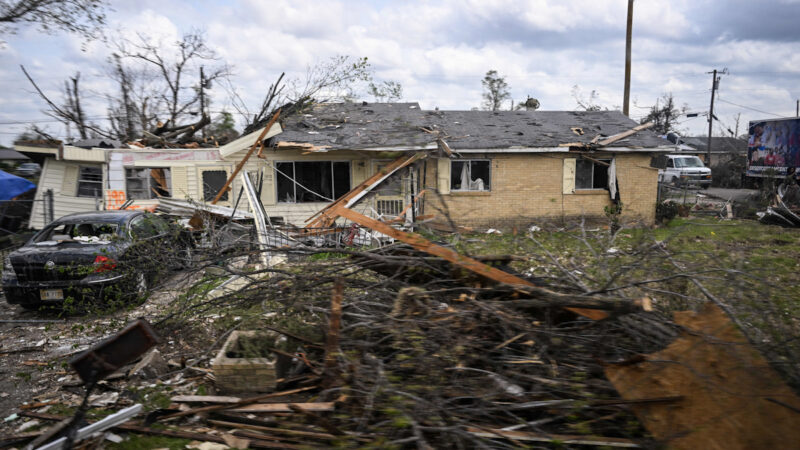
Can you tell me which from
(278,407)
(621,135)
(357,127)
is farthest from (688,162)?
(278,407)

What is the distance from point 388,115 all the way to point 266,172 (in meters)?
4.53

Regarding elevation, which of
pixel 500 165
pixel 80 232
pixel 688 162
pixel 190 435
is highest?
pixel 688 162

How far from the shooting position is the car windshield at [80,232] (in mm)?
7355

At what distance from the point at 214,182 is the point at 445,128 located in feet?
23.3

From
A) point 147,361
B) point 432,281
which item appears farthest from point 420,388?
point 147,361

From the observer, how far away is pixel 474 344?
12.5 feet

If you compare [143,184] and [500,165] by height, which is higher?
[500,165]

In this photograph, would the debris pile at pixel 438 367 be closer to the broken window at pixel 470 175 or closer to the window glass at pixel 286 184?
the window glass at pixel 286 184

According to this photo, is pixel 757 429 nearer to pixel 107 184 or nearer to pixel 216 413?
pixel 216 413

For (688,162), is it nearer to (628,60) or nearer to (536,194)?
(628,60)

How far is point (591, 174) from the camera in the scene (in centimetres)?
1485

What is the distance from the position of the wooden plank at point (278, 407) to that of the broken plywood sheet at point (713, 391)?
2104 mm

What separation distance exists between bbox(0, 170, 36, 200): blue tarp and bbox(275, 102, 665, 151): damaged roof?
24.7 ft

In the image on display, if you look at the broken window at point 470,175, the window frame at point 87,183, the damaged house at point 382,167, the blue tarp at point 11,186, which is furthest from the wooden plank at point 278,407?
the blue tarp at point 11,186
